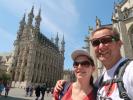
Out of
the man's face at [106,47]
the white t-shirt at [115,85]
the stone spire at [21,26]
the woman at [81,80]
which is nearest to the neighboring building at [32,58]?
the stone spire at [21,26]

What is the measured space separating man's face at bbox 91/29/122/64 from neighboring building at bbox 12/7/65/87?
2316 inches

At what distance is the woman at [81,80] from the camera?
2.54 m

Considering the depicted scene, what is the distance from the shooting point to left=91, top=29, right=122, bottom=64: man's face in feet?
7.00

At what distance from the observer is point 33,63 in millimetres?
64375

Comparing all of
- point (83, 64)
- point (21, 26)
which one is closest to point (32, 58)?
point (21, 26)

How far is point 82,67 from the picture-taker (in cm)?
258

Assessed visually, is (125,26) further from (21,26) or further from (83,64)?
(21,26)

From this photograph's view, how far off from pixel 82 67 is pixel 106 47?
0.52m

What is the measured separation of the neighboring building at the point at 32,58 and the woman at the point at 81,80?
58300 mm

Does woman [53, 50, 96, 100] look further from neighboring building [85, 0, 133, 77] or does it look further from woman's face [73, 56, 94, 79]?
neighboring building [85, 0, 133, 77]

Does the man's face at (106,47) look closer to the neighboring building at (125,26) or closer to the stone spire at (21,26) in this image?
the neighboring building at (125,26)

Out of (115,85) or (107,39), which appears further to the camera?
(107,39)

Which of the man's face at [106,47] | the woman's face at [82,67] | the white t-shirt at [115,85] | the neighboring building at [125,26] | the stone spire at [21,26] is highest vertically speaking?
the stone spire at [21,26]

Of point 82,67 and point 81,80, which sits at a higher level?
point 82,67
